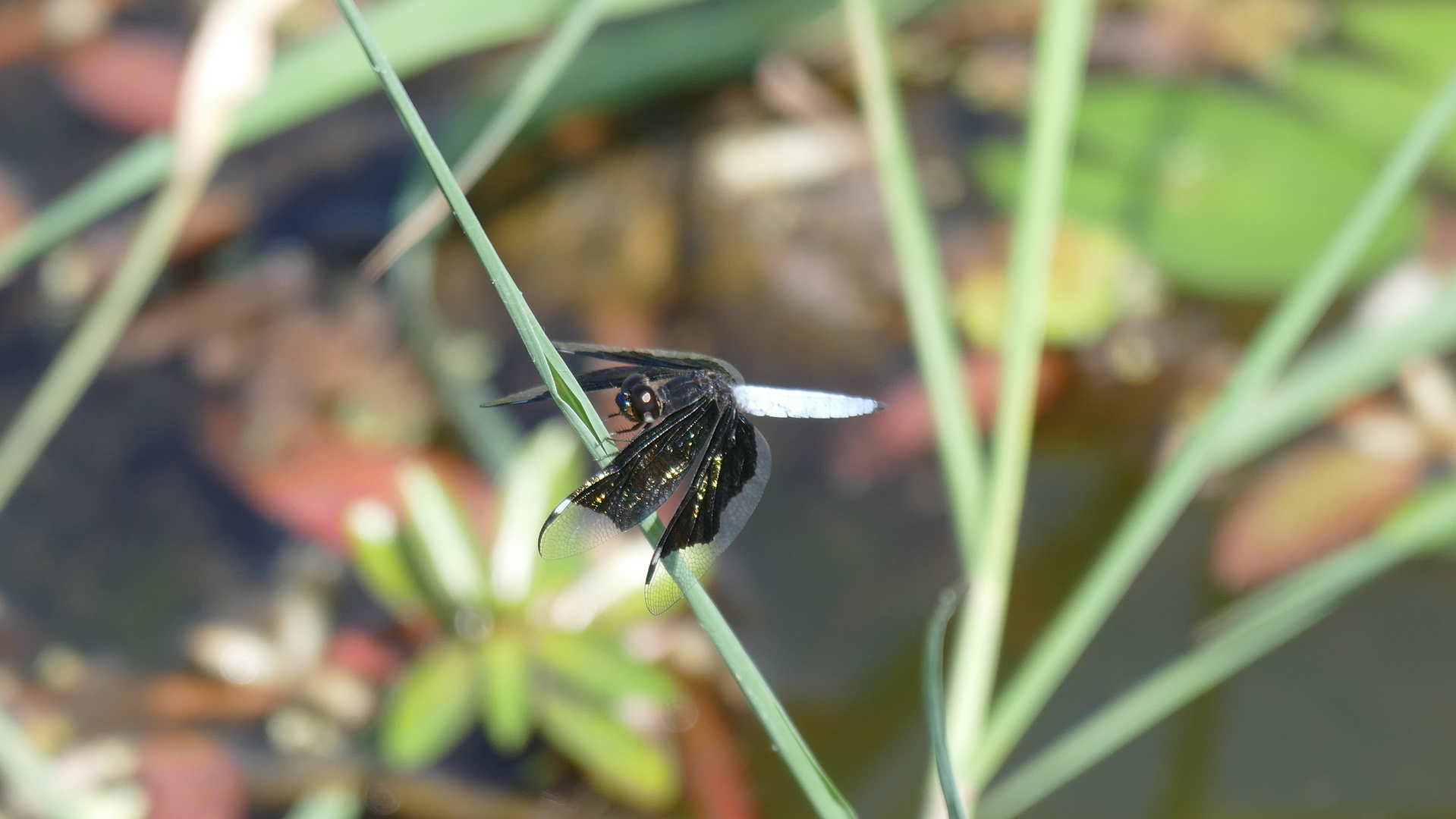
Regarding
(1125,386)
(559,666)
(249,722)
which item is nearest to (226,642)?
(249,722)

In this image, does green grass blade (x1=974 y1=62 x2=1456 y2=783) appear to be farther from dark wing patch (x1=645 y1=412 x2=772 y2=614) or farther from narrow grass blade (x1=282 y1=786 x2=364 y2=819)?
narrow grass blade (x1=282 y1=786 x2=364 y2=819)

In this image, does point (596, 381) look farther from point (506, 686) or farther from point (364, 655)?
point (364, 655)

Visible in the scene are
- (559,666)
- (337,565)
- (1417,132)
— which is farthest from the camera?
(337,565)

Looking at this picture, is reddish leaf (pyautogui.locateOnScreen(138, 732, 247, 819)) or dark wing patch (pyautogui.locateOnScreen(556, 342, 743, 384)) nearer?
dark wing patch (pyautogui.locateOnScreen(556, 342, 743, 384))

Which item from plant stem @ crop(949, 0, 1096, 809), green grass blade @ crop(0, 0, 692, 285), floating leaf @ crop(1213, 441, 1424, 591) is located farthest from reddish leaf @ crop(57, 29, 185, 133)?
floating leaf @ crop(1213, 441, 1424, 591)

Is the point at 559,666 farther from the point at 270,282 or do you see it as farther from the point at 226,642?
the point at 270,282

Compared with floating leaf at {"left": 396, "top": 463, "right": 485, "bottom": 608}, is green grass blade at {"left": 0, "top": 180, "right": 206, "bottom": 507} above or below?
above
